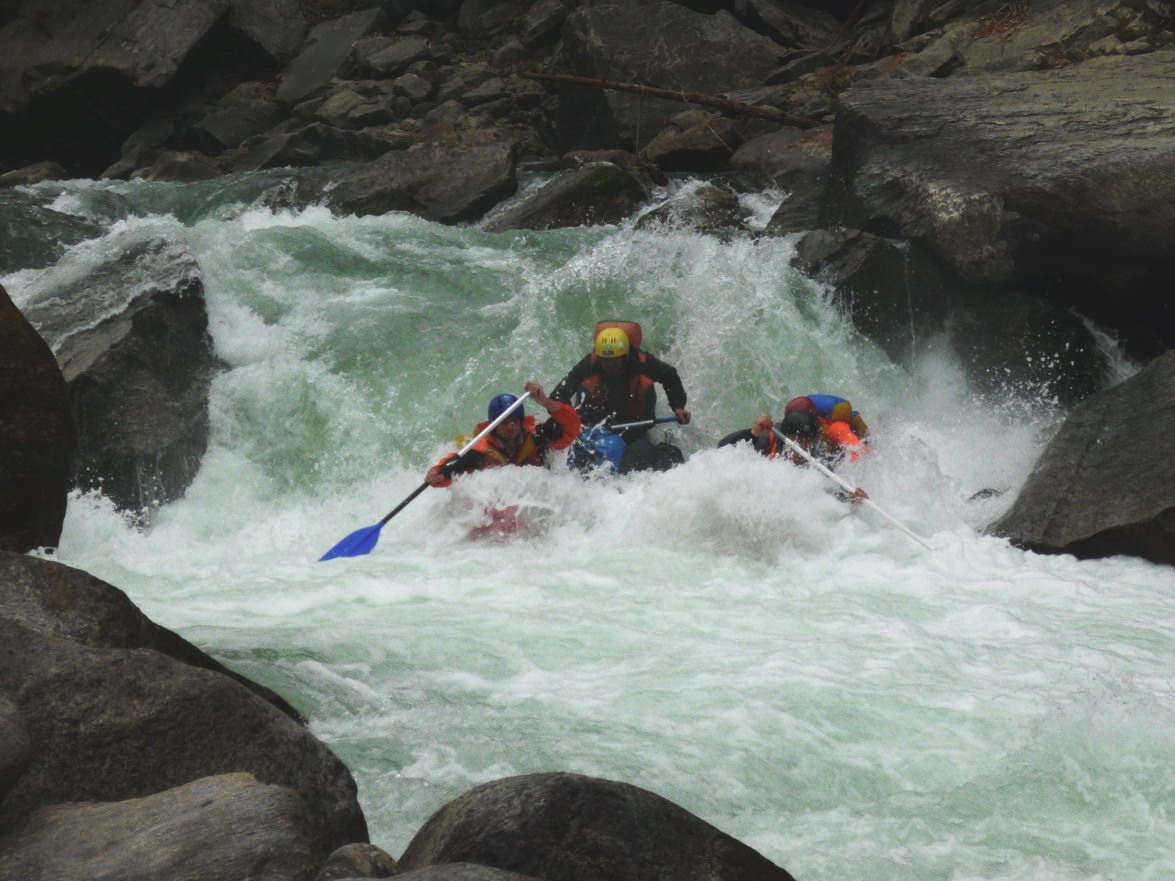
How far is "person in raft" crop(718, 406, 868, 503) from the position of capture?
8492mm

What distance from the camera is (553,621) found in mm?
5785

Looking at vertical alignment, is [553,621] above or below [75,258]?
below

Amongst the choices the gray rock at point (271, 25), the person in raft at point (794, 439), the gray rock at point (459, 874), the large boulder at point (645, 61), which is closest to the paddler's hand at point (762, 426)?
the person in raft at point (794, 439)

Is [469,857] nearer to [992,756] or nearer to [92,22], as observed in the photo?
[992,756]

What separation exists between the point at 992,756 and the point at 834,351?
21.3ft

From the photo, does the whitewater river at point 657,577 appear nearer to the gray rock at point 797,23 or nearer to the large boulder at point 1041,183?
the large boulder at point 1041,183

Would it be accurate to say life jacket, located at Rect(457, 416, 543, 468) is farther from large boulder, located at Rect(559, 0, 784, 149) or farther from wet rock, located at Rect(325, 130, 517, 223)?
large boulder, located at Rect(559, 0, 784, 149)

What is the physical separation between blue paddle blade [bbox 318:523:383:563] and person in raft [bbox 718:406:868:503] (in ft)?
8.16

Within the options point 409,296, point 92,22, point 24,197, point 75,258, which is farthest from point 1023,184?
point 92,22

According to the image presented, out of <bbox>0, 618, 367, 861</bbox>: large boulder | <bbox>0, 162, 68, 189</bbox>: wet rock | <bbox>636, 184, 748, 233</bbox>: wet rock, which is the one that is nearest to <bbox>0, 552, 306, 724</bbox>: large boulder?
<bbox>0, 618, 367, 861</bbox>: large boulder

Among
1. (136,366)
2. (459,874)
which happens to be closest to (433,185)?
(136,366)

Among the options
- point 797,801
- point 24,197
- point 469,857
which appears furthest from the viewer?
point 24,197

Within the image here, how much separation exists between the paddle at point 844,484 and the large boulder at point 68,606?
4.88 meters

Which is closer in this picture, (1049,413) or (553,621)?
(553,621)
